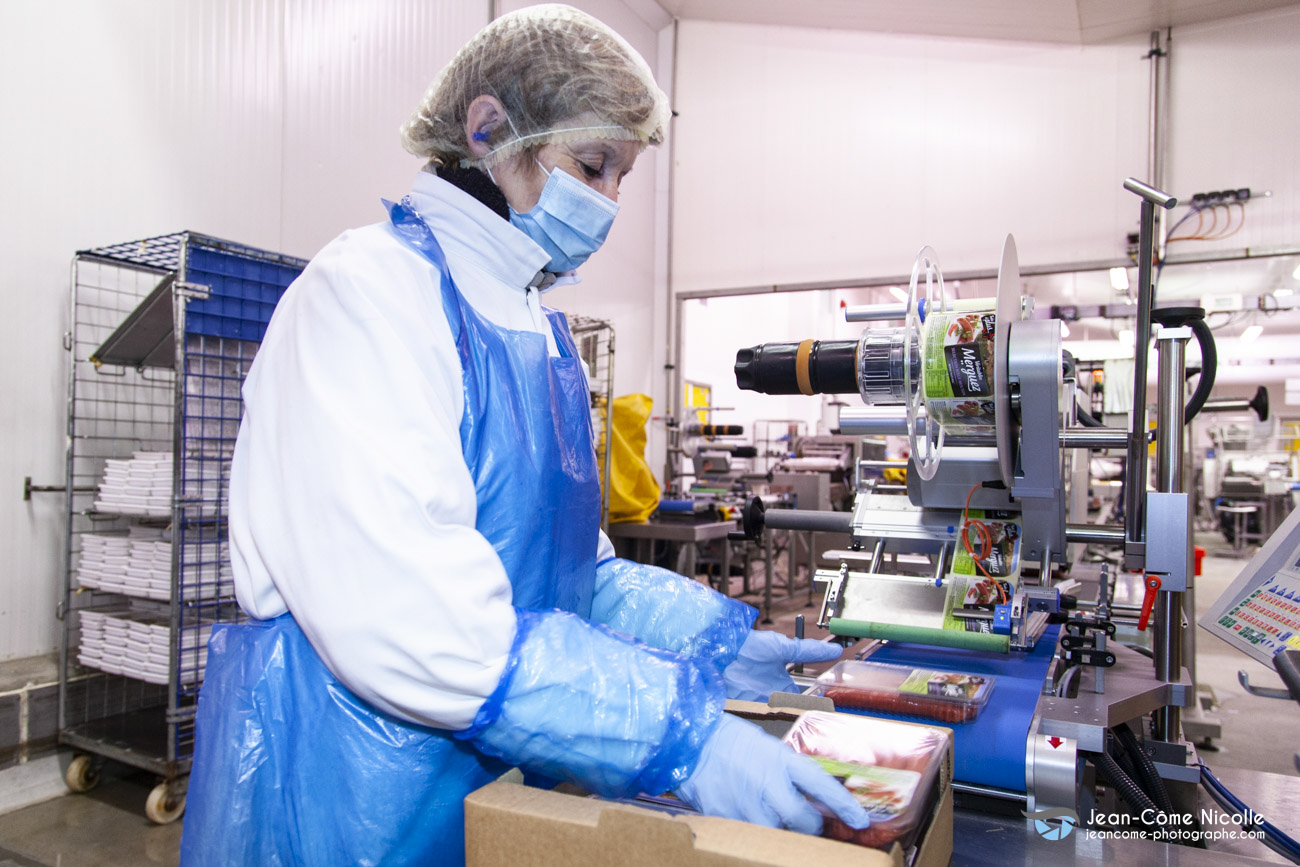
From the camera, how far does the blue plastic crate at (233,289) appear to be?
2.43 meters

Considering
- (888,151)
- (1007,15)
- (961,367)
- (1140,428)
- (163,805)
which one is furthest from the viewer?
(888,151)

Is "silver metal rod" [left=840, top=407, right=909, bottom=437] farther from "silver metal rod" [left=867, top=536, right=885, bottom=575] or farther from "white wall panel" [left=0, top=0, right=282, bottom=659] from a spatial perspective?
"white wall panel" [left=0, top=0, right=282, bottom=659]

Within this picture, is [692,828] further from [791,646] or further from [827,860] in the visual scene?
[791,646]

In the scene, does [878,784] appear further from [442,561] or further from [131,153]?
[131,153]

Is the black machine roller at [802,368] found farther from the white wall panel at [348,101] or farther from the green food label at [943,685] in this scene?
the white wall panel at [348,101]

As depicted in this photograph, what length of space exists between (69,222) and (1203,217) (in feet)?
19.8

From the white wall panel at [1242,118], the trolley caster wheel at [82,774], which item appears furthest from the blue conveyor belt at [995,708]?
the white wall panel at [1242,118]

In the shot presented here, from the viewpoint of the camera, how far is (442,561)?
0.69 metres

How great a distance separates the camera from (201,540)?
8.01ft

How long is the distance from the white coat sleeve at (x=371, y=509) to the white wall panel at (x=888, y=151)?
5.51 metres

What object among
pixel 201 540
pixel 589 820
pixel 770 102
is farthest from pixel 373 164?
pixel 589 820

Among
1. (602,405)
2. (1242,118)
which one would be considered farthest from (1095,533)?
(1242,118)

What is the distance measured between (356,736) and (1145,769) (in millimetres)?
1261

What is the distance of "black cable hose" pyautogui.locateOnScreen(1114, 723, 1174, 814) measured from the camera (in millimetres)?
1280
